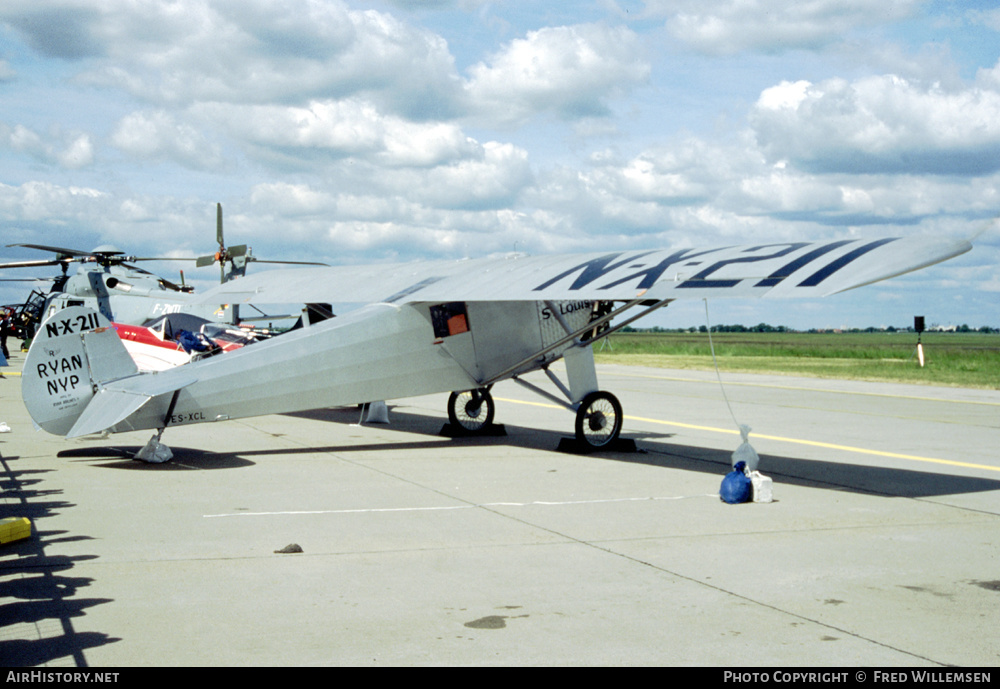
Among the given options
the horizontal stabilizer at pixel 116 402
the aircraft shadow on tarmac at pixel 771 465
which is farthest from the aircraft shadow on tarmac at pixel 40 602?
the aircraft shadow on tarmac at pixel 771 465

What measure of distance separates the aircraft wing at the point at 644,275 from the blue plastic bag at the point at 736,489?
7.11ft

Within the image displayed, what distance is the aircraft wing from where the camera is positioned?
8.26 metres

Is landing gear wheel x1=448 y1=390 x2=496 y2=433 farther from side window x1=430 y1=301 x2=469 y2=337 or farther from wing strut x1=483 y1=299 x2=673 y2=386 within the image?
side window x1=430 y1=301 x2=469 y2=337

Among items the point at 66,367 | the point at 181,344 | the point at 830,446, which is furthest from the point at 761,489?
the point at 181,344

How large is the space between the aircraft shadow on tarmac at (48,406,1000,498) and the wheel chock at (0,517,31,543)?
157 inches

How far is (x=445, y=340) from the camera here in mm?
13805

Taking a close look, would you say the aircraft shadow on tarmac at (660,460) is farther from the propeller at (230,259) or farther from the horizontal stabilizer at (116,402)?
the propeller at (230,259)

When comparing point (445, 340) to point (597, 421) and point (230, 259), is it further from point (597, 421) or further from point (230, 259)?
point (230, 259)

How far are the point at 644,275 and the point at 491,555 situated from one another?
4446mm

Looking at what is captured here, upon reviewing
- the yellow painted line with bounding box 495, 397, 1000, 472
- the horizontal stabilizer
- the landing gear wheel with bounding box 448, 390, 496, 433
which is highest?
the horizontal stabilizer

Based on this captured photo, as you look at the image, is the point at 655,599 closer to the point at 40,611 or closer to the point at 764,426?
the point at 40,611

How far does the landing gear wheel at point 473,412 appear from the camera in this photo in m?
15.8

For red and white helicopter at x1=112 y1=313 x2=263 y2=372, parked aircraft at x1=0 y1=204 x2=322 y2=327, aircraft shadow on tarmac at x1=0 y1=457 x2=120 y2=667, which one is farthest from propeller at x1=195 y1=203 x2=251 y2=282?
aircraft shadow on tarmac at x1=0 y1=457 x2=120 y2=667

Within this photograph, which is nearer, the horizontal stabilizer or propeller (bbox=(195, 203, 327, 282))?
the horizontal stabilizer
